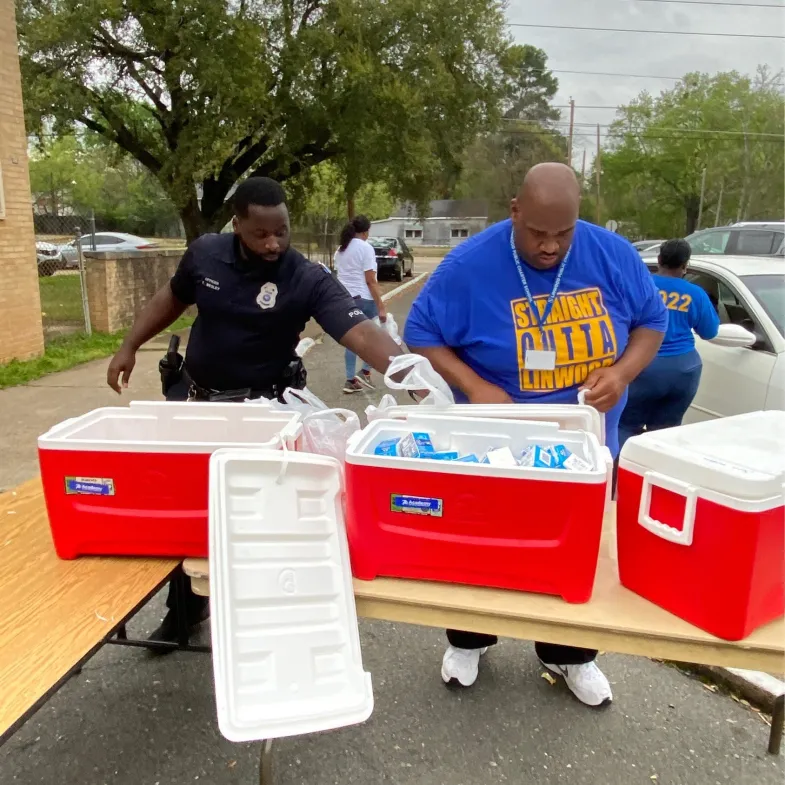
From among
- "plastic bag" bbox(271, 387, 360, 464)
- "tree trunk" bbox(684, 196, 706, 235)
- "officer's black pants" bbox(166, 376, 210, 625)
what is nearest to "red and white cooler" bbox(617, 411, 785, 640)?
"plastic bag" bbox(271, 387, 360, 464)

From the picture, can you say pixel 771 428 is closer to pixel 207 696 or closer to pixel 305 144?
pixel 207 696

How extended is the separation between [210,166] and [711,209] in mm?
39594

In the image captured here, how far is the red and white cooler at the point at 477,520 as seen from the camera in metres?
1.65

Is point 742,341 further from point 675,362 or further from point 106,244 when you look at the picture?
point 106,244

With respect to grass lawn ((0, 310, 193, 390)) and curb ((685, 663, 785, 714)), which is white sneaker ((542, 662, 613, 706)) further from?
grass lawn ((0, 310, 193, 390))

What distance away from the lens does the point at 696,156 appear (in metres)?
44.3

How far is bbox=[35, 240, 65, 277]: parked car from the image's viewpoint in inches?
790

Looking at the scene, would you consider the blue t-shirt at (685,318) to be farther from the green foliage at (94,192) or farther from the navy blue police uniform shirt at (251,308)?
the green foliage at (94,192)

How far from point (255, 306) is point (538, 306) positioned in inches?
42.8

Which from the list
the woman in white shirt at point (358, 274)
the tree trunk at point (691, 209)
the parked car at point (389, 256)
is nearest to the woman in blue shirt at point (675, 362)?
the woman in white shirt at point (358, 274)

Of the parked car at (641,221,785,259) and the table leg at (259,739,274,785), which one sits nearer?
the table leg at (259,739,274,785)

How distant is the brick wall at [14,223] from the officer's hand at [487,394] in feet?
24.5

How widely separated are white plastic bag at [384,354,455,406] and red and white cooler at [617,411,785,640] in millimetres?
628

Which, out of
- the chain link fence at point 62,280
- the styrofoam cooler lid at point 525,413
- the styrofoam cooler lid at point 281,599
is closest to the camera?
the styrofoam cooler lid at point 281,599
